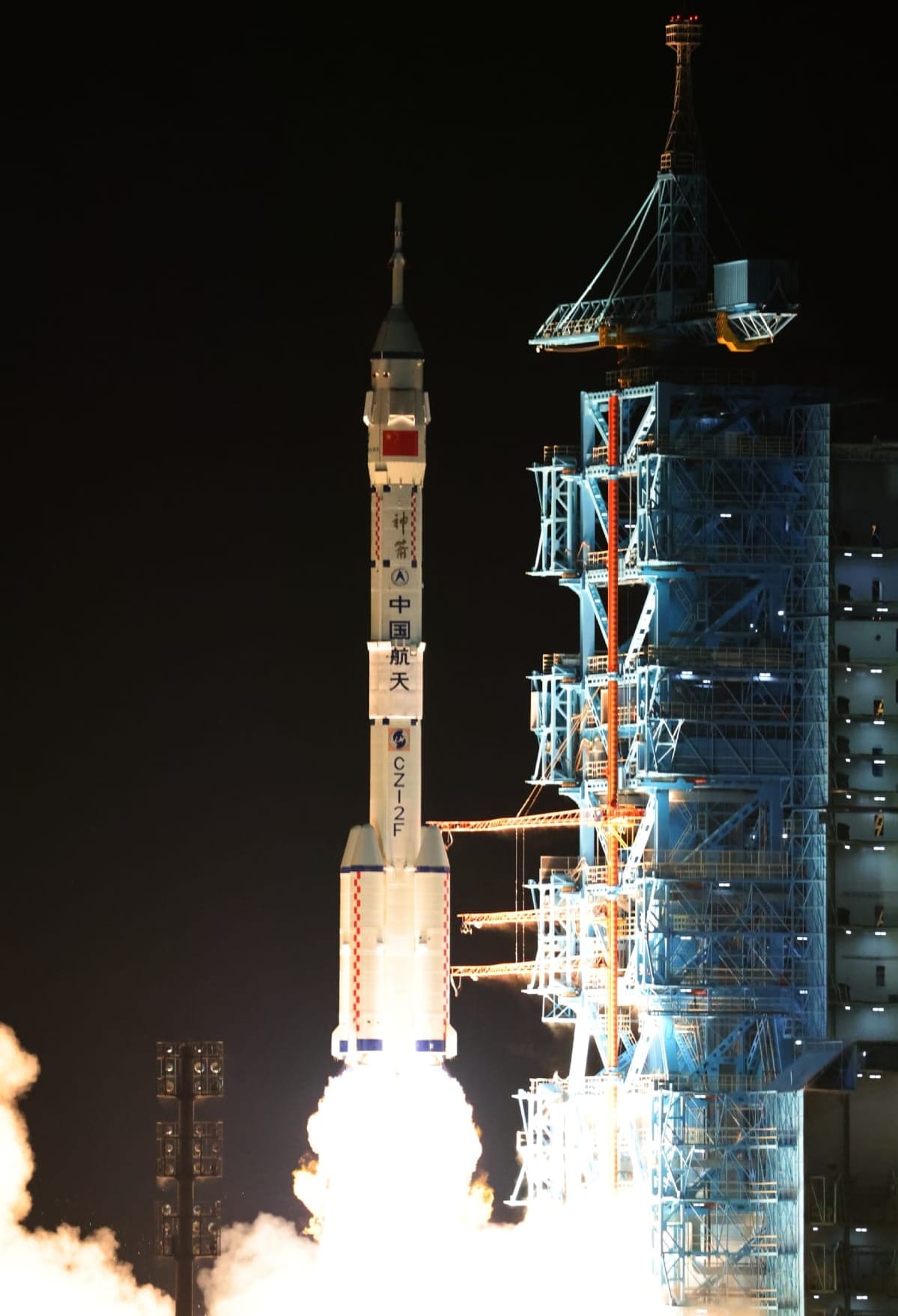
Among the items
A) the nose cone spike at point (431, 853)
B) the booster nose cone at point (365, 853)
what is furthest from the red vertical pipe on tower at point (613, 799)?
the booster nose cone at point (365, 853)

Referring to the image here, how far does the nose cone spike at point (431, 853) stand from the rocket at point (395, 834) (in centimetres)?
2

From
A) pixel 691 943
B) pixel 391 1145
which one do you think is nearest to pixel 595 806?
pixel 691 943

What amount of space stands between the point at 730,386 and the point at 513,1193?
51.4ft

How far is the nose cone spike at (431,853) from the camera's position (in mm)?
72375

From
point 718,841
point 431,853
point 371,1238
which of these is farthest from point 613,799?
point 371,1238

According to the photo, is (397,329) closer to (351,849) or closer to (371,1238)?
(351,849)

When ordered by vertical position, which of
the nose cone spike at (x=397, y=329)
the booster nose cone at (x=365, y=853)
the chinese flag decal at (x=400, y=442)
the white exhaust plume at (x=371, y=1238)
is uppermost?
the nose cone spike at (x=397, y=329)

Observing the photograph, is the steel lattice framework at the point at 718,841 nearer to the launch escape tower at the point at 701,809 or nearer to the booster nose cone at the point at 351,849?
the launch escape tower at the point at 701,809

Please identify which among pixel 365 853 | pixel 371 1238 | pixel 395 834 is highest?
pixel 395 834

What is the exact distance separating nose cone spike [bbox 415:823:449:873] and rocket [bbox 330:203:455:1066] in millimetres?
18

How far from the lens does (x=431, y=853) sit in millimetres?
72438

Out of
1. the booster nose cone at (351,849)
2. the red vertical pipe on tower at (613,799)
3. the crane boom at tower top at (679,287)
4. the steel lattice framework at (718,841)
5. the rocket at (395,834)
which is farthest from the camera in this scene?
the crane boom at tower top at (679,287)

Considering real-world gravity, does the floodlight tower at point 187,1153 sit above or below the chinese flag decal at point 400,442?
below

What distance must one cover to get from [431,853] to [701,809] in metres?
6.92
